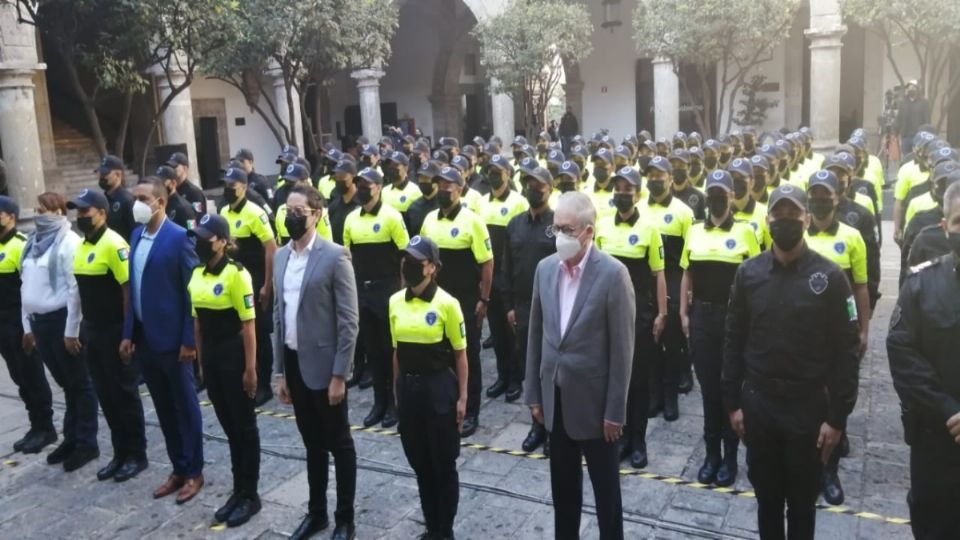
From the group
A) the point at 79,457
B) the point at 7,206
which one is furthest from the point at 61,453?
the point at 7,206

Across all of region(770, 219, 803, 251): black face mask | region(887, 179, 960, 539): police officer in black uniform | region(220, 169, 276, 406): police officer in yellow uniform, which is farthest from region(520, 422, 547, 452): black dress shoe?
region(887, 179, 960, 539): police officer in black uniform

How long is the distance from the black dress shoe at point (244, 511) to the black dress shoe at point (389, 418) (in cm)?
158

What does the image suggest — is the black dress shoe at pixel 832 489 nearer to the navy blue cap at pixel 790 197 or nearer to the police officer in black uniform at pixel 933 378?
the police officer in black uniform at pixel 933 378

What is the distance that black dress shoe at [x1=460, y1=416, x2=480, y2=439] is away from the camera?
681 centimetres

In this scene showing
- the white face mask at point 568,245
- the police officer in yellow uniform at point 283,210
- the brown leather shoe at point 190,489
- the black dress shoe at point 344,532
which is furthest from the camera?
the police officer in yellow uniform at point 283,210

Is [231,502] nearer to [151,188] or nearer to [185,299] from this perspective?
[185,299]

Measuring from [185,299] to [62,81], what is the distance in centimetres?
1930

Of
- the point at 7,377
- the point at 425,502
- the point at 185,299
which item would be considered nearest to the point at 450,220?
the point at 185,299

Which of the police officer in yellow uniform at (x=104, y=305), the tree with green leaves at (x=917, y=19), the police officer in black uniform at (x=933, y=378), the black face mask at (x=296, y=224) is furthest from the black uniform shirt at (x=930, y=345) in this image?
the tree with green leaves at (x=917, y=19)

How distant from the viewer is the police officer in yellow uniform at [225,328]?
532cm

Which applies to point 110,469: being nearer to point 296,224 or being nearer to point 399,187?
point 296,224

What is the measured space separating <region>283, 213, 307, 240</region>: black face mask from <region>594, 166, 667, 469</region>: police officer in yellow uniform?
2355 mm

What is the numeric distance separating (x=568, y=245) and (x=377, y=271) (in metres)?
3.22

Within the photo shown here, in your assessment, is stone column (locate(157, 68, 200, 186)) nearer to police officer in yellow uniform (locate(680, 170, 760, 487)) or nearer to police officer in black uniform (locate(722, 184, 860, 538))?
police officer in yellow uniform (locate(680, 170, 760, 487))
